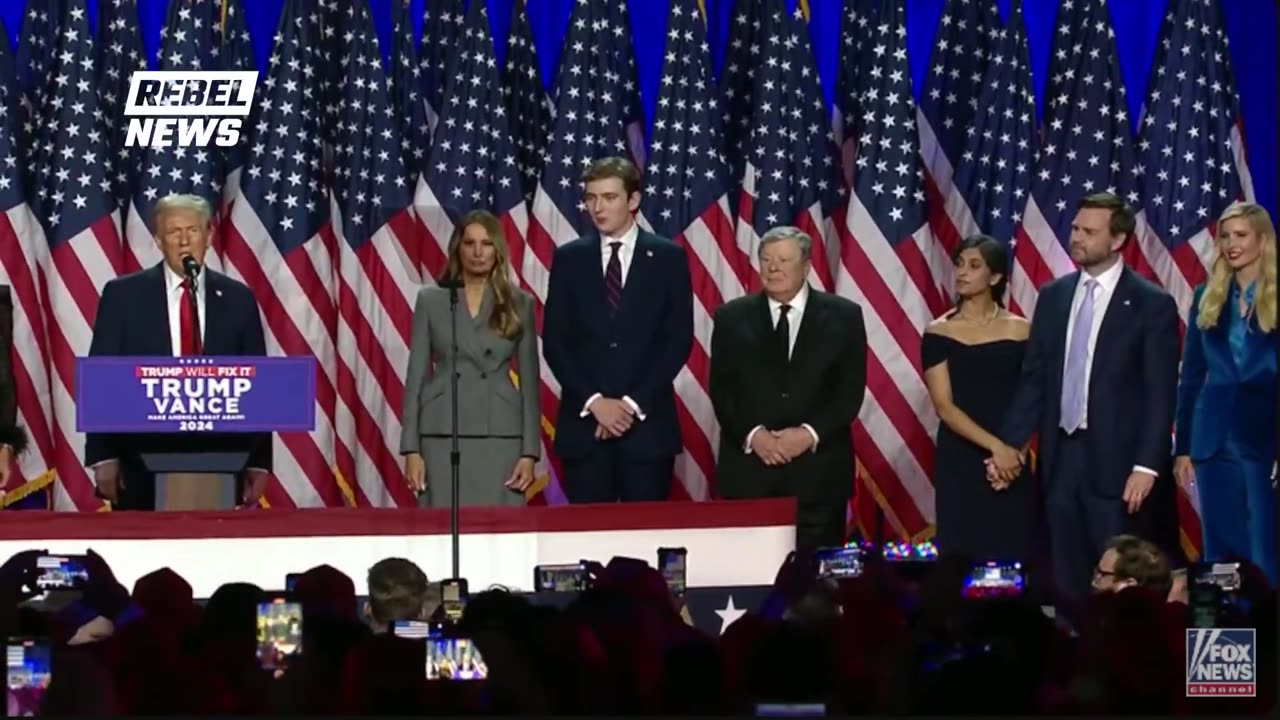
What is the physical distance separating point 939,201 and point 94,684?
7.09 m

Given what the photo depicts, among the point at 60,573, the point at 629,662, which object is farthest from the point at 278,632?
the point at 60,573

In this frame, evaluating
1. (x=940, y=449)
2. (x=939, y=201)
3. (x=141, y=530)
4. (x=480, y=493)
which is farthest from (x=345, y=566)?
(x=939, y=201)

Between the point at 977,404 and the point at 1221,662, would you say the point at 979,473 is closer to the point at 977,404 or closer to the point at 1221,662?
the point at 977,404

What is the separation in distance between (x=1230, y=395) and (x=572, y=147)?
11.4ft

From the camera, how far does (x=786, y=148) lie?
1039 centimetres

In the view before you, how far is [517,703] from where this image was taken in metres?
4.40

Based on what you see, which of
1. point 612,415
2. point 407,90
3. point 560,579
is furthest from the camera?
point 407,90

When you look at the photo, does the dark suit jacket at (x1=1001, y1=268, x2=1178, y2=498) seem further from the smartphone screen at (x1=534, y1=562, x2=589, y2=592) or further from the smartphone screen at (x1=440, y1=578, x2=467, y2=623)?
the smartphone screen at (x1=440, y1=578, x2=467, y2=623)

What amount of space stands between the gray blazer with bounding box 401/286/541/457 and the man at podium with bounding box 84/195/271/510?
34.1 inches

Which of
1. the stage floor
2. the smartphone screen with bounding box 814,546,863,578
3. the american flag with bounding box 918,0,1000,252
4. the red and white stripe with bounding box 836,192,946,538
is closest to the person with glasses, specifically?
the smartphone screen with bounding box 814,546,863,578

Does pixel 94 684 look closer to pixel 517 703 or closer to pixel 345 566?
pixel 517 703

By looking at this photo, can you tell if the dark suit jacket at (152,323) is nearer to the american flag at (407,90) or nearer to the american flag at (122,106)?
the american flag at (122,106)

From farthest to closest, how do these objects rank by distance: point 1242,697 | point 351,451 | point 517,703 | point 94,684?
1. point 351,451
2. point 1242,697
3. point 517,703
4. point 94,684

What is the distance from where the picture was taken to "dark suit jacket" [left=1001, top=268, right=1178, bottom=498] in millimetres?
8414
